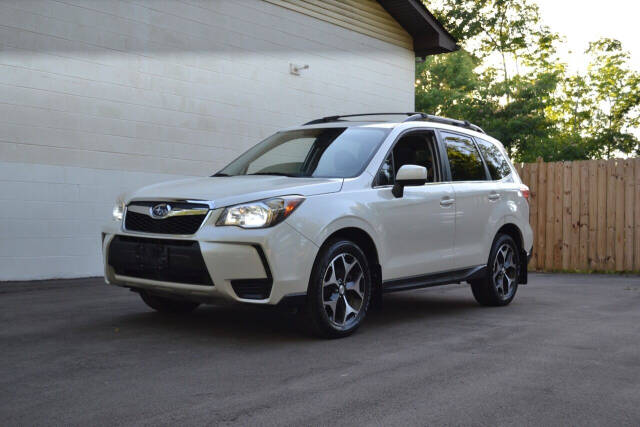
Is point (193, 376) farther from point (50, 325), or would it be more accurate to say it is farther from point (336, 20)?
point (336, 20)

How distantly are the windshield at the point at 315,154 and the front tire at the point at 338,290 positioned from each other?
2.40ft

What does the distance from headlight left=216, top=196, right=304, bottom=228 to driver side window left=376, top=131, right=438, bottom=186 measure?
1233mm

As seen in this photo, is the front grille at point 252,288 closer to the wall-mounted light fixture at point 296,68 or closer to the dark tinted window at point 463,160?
the dark tinted window at point 463,160

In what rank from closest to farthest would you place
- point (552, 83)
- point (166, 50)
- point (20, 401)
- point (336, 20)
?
1. point (20, 401)
2. point (166, 50)
3. point (336, 20)
4. point (552, 83)

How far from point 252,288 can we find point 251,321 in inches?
53.8

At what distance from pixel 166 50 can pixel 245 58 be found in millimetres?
1723

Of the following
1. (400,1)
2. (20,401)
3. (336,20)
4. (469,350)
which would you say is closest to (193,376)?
(20,401)

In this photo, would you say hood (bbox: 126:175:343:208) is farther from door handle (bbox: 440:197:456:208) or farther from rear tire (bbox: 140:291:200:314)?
door handle (bbox: 440:197:456:208)

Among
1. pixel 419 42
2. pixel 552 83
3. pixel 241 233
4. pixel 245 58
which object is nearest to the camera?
pixel 241 233

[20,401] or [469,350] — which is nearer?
[20,401]

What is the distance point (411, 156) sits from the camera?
6.85 meters

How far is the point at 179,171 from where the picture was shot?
11.9m

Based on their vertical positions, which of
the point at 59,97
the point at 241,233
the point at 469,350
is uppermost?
the point at 59,97

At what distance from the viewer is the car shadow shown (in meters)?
5.90
